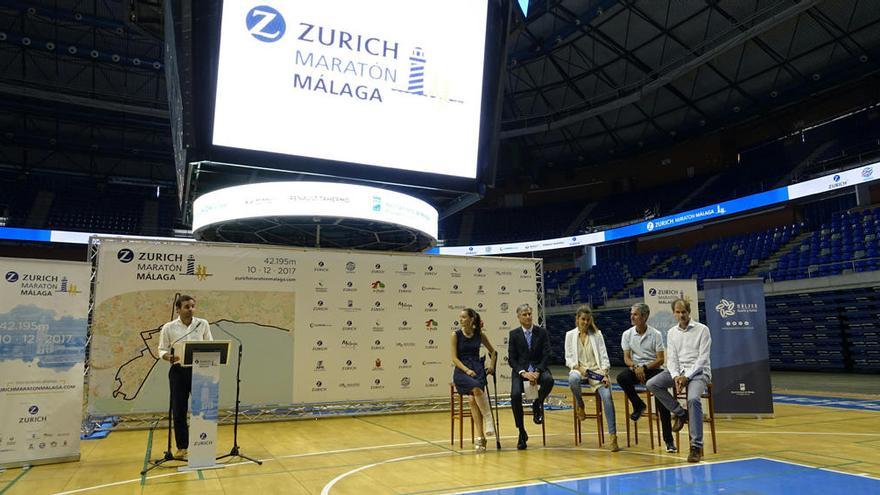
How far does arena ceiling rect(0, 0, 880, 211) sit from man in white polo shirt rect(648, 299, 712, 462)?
13572 millimetres

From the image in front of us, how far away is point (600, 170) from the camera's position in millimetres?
30828

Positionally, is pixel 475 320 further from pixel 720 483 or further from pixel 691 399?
pixel 720 483

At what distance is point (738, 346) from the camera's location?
8.96 metres

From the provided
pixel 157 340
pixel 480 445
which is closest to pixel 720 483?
pixel 480 445

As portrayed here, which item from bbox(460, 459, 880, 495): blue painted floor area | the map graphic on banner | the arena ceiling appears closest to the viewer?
bbox(460, 459, 880, 495): blue painted floor area

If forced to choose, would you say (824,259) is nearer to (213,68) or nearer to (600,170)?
(600,170)

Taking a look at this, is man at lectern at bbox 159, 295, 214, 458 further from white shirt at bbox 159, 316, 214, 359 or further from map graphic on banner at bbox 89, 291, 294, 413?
map graphic on banner at bbox 89, 291, 294, 413

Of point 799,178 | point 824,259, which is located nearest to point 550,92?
point 799,178

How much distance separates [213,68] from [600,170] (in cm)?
2598

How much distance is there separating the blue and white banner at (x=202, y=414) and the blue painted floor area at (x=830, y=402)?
9.55m

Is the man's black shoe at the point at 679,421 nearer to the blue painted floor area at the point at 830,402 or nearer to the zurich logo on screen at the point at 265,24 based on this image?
the blue painted floor area at the point at 830,402

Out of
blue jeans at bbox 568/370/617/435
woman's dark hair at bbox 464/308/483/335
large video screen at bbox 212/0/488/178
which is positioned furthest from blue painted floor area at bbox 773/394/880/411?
large video screen at bbox 212/0/488/178

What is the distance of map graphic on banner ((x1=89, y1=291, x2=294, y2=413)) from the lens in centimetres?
861

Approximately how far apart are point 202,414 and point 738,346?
789 centimetres
